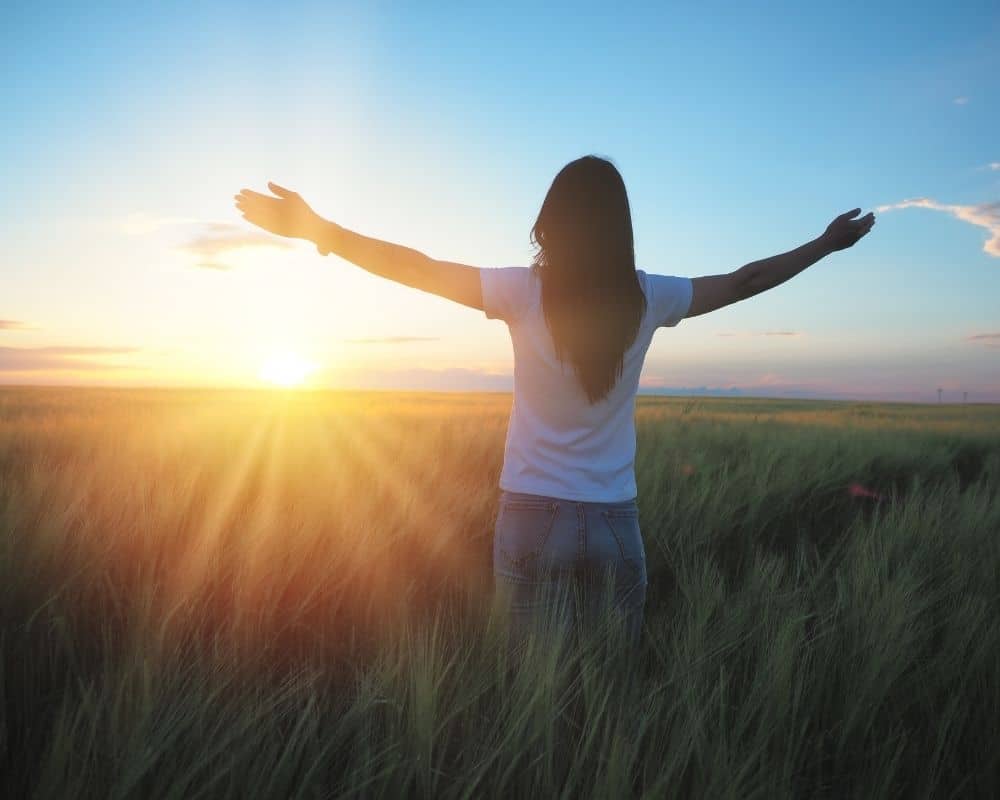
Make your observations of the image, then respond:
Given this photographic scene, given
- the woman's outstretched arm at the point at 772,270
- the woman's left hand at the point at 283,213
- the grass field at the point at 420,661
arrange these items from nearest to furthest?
the grass field at the point at 420,661
the woman's left hand at the point at 283,213
the woman's outstretched arm at the point at 772,270

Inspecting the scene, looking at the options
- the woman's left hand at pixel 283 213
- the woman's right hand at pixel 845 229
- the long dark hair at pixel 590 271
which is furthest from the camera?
the woman's right hand at pixel 845 229

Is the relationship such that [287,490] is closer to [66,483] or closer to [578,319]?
[66,483]

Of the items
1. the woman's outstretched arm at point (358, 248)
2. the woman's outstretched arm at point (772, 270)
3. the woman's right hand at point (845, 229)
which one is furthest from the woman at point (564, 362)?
the woman's right hand at point (845, 229)

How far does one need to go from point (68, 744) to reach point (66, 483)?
2.27 metres

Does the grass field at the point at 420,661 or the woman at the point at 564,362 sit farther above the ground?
the woman at the point at 564,362

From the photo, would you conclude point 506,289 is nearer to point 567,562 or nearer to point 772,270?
point 567,562

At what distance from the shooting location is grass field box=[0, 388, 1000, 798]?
1.28 meters

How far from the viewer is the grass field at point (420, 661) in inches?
50.3

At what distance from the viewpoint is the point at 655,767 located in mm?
1373

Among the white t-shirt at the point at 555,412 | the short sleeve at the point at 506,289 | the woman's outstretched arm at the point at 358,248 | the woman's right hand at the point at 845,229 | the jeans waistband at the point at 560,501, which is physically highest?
the woman's right hand at the point at 845,229

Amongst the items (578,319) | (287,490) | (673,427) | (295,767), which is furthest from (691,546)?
(673,427)

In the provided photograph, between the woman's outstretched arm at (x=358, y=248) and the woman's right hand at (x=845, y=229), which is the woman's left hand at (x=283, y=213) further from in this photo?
the woman's right hand at (x=845, y=229)

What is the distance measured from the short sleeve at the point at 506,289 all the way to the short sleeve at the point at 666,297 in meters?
0.43

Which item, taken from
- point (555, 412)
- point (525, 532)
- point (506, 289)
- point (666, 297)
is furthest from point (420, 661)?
point (666, 297)
